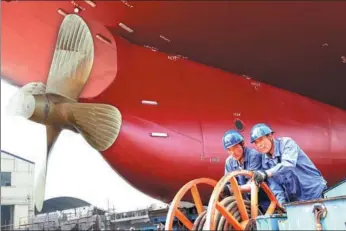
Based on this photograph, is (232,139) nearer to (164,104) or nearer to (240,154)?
(240,154)

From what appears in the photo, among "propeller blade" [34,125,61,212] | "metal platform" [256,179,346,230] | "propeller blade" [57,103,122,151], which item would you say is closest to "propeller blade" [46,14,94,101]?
"propeller blade" [57,103,122,151]

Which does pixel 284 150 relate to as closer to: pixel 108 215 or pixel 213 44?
pixel 213 44

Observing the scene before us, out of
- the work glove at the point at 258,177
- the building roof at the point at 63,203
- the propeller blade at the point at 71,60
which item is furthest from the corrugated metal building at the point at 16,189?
the work glove at the point at 258,177

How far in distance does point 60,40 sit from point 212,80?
1987mm

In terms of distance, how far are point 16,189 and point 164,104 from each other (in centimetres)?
519

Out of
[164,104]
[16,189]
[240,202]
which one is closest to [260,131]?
[240,202]

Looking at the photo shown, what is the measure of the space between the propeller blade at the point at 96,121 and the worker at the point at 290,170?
2209 millimetres

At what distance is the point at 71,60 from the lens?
5184 mm

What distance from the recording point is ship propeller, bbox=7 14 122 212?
16.7ft

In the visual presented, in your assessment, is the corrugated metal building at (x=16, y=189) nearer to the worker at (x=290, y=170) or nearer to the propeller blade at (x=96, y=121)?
the propeller blade at (x=96, y=121)

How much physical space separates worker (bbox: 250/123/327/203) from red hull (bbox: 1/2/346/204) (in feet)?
6.41

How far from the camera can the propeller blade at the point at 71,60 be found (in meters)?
4.93

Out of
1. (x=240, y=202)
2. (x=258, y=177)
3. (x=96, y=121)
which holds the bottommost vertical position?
(x=240, y=202)

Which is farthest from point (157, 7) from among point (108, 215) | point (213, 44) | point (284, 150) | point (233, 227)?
point (108, 215)
